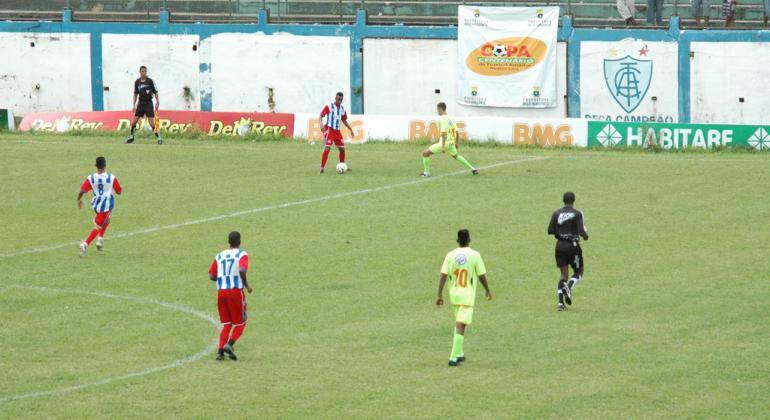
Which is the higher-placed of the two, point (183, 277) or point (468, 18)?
point (468, 18)

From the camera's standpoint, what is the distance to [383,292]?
20312mm

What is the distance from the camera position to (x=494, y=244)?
24.2 m

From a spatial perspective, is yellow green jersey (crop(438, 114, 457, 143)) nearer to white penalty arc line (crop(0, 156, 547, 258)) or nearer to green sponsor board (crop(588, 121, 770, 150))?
white penalty arc line (crop(0, 156, 547, 258))

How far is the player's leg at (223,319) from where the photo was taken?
15750mm

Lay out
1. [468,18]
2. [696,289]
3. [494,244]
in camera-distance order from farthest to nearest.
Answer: [468,18]
[494,244]
[696,289]

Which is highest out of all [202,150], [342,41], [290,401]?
[342,41]

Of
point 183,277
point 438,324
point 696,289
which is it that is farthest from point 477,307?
point 183,277

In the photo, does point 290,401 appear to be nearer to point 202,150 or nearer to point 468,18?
point 202,150

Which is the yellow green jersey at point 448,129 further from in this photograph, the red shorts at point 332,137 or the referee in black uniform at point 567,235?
the referee in black uniform at point 567,235

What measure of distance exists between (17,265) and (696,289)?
11.6m

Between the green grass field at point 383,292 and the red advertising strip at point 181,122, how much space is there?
5314mm

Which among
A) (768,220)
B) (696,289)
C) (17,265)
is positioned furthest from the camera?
(768,220)

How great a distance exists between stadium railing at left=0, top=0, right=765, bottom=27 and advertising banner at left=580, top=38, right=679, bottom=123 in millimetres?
1353

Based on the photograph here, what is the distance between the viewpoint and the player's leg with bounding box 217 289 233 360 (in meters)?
15.8
